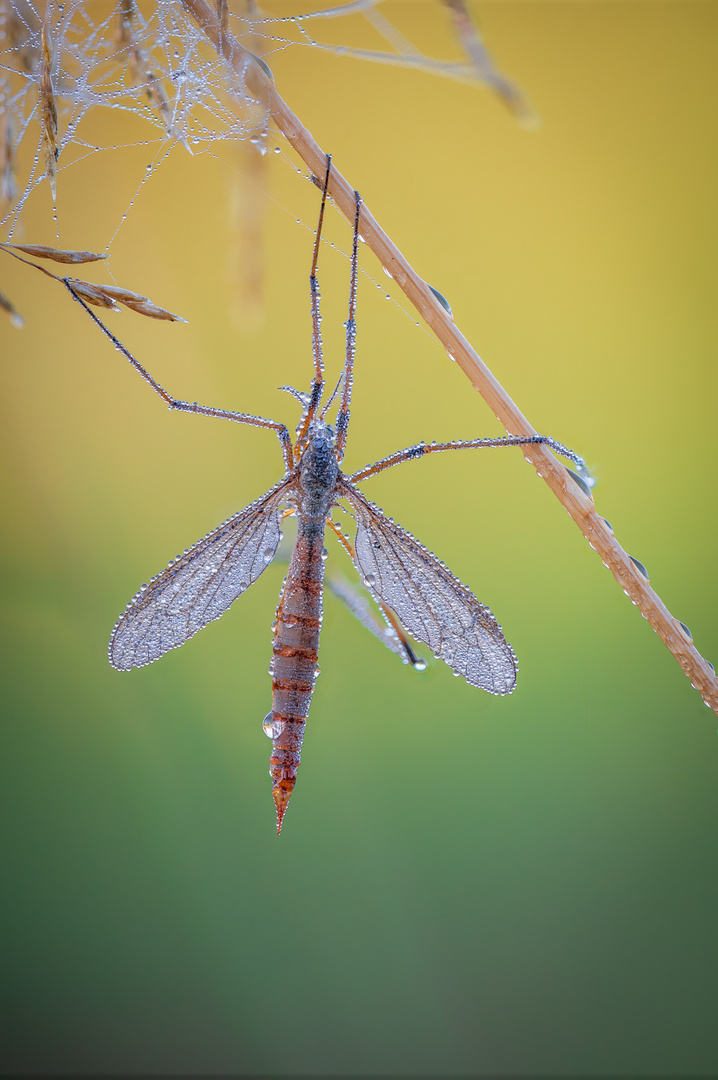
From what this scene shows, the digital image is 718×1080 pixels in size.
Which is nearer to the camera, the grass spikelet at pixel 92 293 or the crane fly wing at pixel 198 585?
the grass spikelet at pixel 92 293

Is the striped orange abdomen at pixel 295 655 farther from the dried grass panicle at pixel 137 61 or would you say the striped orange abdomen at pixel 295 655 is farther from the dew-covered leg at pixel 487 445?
the dried grass panicle at pixel 137 61

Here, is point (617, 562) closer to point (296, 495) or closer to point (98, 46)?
point (296, 495)

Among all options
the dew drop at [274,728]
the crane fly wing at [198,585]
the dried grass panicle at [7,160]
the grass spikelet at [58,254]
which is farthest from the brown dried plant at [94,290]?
the dew drop at [274,728]

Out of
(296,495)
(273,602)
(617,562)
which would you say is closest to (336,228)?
(296,495)

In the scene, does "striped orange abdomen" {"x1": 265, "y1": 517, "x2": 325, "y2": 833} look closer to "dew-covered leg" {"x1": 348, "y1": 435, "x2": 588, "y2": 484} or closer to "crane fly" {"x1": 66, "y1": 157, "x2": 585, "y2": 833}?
"crane fly" {"x1": 66, "y1": 157, "x2": 585, "y2": 833}

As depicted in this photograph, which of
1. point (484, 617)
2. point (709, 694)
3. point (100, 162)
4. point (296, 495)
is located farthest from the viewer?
point (100, 162)

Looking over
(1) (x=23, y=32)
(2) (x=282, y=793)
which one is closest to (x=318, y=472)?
(2) (x=282, y=793)
